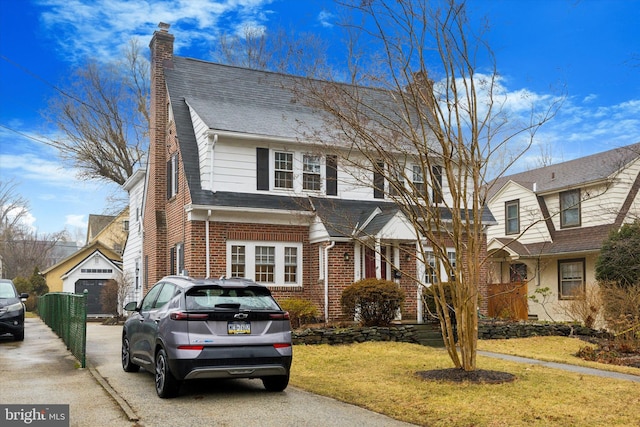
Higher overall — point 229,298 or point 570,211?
point 570,211

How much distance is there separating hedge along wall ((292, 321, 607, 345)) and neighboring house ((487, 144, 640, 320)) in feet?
12.0

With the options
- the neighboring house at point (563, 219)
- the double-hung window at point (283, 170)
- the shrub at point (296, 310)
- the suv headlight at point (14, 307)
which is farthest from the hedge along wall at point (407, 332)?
the suv headlight at point (14, 307)

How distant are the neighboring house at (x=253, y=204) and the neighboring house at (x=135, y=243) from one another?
350 cm

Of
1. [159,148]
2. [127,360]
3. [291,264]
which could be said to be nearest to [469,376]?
[127,360]

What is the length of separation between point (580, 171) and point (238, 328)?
69.4 ft

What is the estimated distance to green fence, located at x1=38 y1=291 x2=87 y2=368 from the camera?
36.6 feet

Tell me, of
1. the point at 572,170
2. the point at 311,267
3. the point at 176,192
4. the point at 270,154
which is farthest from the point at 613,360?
the point at 572,170

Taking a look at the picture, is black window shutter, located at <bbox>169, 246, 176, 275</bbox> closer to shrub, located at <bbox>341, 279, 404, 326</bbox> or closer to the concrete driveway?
shrub, located at <bbox>341, 279, 404, 326</bbox>

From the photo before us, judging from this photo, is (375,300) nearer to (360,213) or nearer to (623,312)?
(360,213)

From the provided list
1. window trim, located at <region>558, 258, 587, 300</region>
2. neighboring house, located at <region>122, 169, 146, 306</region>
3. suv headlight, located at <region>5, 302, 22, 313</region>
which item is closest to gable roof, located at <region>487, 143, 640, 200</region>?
window trim, located at <region>558, 258, 587, 300</region>

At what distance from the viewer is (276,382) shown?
865 centimetres

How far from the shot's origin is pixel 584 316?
17578 millimetres

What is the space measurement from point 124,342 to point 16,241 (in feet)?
181

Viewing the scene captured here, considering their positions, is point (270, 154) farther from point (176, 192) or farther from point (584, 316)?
point (584, 316)
